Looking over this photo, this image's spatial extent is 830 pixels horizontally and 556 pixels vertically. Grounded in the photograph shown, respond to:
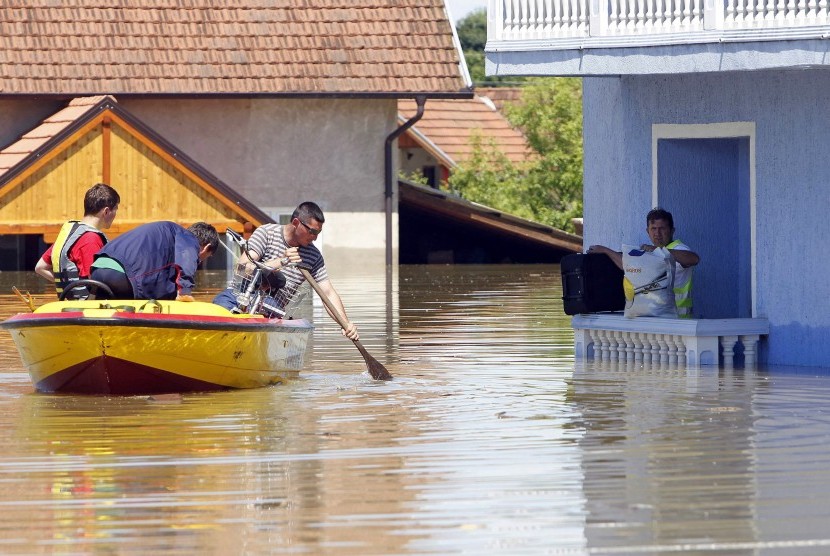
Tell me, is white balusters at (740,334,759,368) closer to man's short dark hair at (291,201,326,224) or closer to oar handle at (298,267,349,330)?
oar handle at (298,267,349,330)

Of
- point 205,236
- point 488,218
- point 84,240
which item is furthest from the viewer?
point 488,218

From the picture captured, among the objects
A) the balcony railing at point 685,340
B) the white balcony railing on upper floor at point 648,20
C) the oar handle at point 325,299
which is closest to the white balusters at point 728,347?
the balcony railing at point 685,340

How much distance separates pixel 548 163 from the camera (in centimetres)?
3947

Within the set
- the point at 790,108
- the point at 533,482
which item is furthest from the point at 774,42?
the point at 533,482

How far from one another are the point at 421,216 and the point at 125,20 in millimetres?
6881

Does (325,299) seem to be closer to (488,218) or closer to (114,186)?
(114,186)

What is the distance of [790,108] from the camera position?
1666cm

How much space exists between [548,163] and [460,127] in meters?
8.96

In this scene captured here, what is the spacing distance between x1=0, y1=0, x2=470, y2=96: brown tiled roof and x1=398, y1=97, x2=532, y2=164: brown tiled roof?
965 cm

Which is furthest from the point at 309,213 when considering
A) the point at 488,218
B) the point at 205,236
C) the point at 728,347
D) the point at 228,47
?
the point at 488,218

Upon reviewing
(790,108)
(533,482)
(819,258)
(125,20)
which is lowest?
(533,482)

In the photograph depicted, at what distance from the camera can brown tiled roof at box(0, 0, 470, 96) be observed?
111 feet

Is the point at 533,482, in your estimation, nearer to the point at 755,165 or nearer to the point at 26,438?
the point at 26,438

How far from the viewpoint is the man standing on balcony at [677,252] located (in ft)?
55.5
